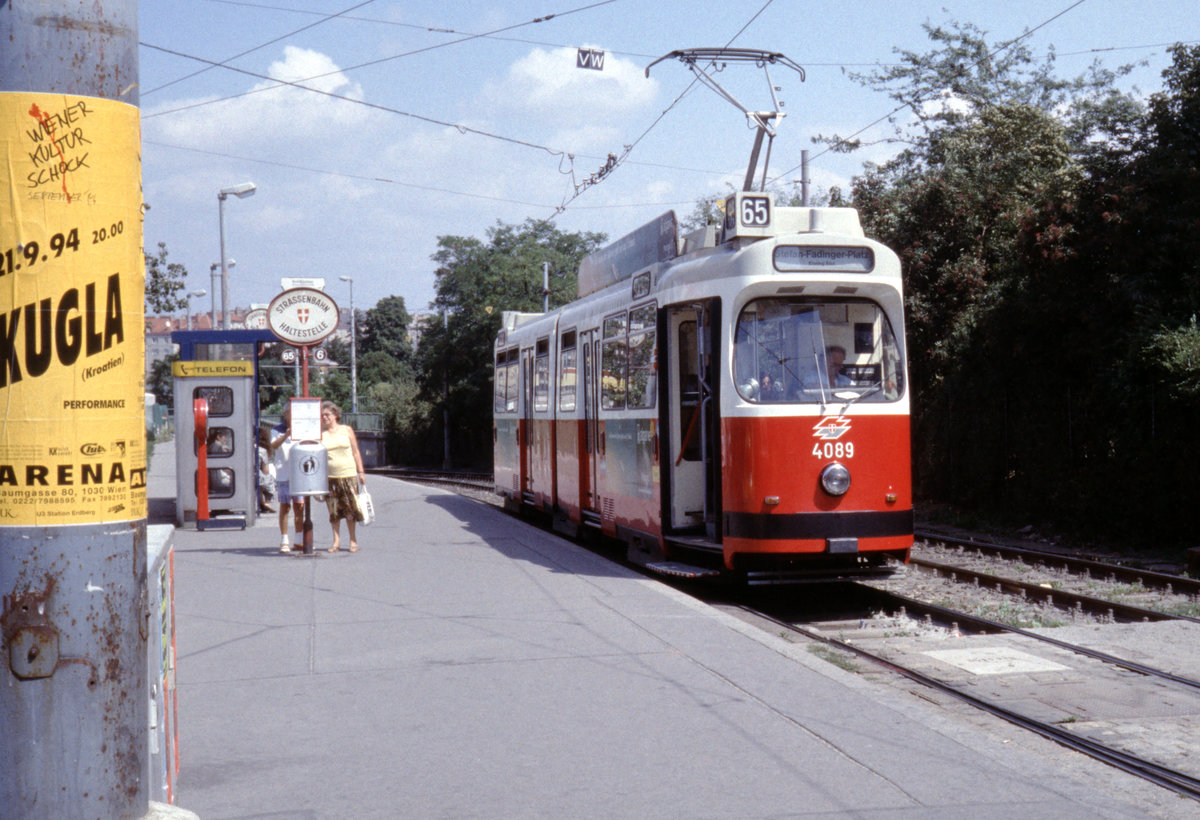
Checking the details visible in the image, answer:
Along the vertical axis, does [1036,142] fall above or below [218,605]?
above

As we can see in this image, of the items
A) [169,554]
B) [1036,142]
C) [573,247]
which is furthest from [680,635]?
[573,247]

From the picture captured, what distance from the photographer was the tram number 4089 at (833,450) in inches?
412

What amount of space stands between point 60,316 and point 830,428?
8244 mm

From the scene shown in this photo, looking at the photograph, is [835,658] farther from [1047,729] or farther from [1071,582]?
[1071,582]

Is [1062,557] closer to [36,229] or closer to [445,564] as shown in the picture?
[445,564]

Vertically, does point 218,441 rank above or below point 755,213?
below

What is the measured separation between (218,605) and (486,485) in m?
23.5

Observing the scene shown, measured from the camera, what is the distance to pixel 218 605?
9898 millimetres

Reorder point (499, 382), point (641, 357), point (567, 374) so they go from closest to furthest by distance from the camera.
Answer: point (641, 357), point (567, 374), point (499, 382)

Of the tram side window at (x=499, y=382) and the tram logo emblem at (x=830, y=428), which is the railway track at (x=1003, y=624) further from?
the tram side window at (x=499, y=382)

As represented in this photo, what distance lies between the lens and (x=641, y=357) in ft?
40.4

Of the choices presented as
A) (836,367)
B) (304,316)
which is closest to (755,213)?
(836,367)

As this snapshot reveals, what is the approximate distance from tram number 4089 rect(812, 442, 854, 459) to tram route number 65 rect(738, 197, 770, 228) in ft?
6.72

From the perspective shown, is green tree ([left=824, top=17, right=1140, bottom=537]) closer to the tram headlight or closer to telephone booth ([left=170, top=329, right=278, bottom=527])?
the tram headlight
